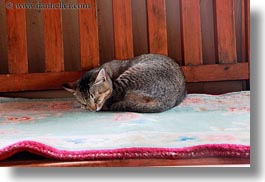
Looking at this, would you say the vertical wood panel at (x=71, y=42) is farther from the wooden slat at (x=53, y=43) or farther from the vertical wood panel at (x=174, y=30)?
the vertical wood panel at (x=174, y=30)

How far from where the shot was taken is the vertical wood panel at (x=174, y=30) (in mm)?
734

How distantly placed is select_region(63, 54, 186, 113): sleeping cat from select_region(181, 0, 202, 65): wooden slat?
0.08 meters

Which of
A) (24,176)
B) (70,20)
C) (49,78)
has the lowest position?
(24,176)

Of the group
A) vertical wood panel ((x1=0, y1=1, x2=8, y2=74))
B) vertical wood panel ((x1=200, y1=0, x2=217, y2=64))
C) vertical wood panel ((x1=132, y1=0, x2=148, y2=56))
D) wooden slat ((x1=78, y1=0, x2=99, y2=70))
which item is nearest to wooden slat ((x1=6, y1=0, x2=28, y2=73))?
vertical wood panel ((x1=0, y1=1, x2=8, y2=74))

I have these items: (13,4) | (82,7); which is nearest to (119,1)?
(82,7)

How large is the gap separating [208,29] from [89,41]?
241 millimetres

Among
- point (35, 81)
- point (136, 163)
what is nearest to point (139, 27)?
point (35, 81)

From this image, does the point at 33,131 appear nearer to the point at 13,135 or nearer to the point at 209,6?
the point at 13,135

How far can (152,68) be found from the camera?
0.96 metres

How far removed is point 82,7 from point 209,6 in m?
0.23

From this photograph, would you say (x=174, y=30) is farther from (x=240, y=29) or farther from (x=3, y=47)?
(x=3, y=47)

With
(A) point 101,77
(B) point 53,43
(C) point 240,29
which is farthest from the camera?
(A) point 101,77

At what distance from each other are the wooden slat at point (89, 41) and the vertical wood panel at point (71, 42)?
12 mm

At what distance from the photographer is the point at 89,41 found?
2.74 feet
